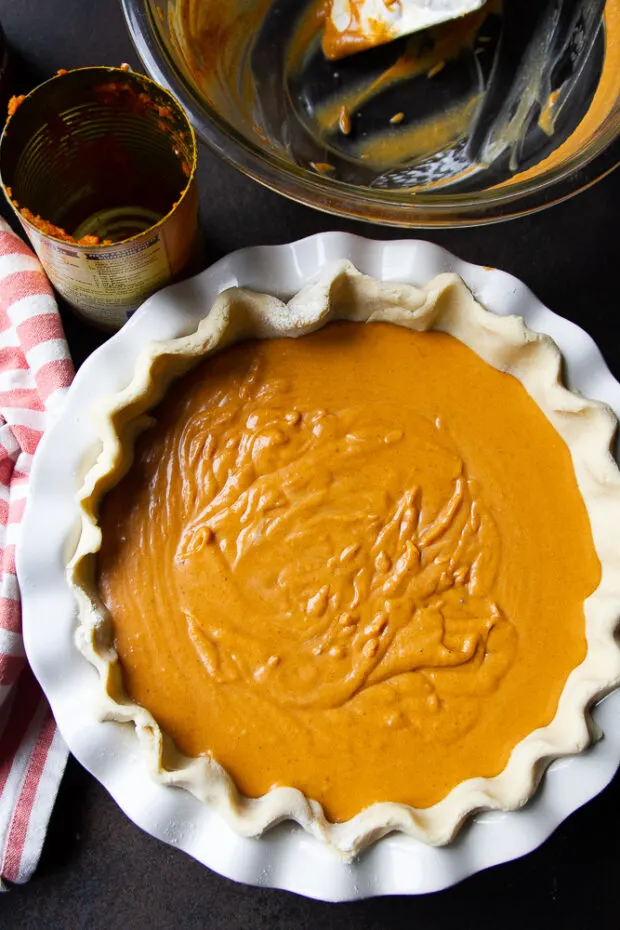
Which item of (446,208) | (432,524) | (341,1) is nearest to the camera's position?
(446,208)

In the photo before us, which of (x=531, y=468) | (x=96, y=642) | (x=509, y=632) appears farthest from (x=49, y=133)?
(x=509, y=632)

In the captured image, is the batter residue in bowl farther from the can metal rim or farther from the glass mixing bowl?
the can metal rim

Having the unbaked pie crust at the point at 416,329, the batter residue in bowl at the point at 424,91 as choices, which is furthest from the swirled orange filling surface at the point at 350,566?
the batter residue in bowl at the point at 424,91

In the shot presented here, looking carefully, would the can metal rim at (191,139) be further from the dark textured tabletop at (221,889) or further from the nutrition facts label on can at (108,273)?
the dark textured tabletop at (221,889)

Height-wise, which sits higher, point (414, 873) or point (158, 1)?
point (158, 1)

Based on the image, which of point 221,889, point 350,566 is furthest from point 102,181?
point 221,889

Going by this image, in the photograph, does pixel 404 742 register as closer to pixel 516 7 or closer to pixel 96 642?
pixel 96 642
